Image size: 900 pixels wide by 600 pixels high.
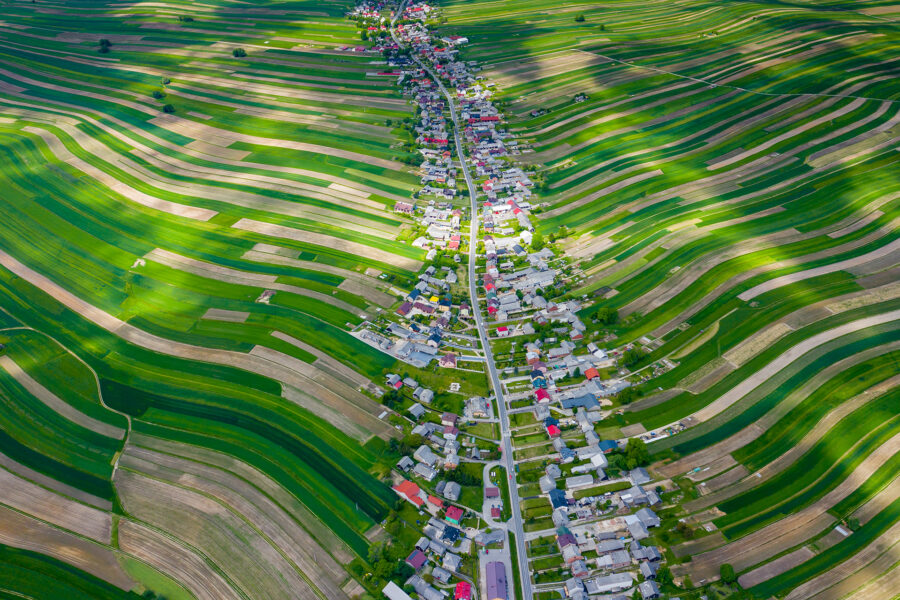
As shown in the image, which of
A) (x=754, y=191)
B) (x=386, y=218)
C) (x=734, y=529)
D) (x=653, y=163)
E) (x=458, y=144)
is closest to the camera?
(x=734, y=529)

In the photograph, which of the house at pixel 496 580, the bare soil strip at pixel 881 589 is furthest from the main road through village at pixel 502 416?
the bare soil strip at pixel 881 589

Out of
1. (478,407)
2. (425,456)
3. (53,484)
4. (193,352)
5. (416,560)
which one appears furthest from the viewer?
(193,352)

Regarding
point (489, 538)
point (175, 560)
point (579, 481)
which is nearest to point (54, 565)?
point (175, 560)

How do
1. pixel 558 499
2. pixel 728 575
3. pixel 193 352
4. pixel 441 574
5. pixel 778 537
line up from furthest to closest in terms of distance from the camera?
pixel 193 352 < pixel 558 499 < pixel 441 574 < pixel 778 537 < pixel 728 575

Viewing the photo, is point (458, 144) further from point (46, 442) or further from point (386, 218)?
point (46, 442)

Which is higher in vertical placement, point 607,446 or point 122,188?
point 122,188

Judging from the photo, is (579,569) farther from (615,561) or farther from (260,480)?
(260,480)

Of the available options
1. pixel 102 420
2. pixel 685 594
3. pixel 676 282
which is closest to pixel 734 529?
pixel 685 594
